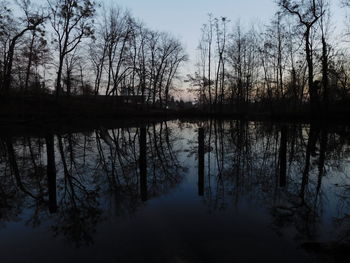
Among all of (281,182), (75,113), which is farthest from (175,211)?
(75,113)

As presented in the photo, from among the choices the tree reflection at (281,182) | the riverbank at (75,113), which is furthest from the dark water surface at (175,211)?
the riverbank at (75,113)

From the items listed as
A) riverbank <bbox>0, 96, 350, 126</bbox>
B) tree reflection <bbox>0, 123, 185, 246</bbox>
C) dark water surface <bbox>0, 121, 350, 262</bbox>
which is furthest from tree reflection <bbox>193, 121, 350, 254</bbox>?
riverbank <bbox>0, 96, 350, 126</bbox>

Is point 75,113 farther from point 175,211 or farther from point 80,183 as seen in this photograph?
point 175,211

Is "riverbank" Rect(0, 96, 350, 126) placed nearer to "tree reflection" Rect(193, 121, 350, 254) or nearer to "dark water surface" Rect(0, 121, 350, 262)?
"dark water surface" Rect(0, 121, 350, 262)

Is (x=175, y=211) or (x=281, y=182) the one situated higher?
(x=281, y=182)

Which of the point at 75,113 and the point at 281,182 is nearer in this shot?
the point at 281,182

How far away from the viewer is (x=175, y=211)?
5.07 metres

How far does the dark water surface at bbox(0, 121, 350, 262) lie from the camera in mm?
3471

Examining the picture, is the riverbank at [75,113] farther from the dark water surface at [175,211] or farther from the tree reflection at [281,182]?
the tree reflection at [281,182]

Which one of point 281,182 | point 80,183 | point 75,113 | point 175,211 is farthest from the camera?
point 75,113

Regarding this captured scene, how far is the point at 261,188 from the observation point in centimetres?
638

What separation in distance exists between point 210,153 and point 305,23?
24.2 metres

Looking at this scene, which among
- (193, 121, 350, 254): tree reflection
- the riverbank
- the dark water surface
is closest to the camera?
the dark water surface

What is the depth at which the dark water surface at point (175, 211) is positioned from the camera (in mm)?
3471
